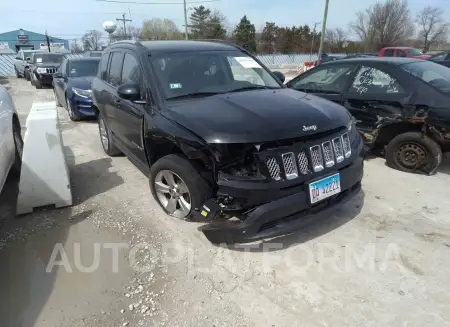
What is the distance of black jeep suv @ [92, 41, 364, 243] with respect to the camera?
275cm

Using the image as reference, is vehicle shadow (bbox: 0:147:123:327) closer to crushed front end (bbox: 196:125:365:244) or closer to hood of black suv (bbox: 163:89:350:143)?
crushed front end (bbox: 196:125:365:244)

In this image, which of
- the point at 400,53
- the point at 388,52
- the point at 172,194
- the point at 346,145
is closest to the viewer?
the point at 346,145

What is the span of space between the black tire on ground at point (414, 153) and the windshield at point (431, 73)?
0.72 m

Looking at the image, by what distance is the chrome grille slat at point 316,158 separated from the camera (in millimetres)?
2917

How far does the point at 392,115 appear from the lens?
4781mm

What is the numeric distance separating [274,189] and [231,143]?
0.50 metres

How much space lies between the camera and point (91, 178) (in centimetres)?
495

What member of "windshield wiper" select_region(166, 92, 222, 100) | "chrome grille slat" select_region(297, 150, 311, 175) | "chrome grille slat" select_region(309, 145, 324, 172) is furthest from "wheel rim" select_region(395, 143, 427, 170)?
"windshield wiper" select_region(166, 92, 222, 100)

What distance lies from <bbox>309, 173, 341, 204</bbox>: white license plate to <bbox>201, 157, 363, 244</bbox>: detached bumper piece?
0.05m

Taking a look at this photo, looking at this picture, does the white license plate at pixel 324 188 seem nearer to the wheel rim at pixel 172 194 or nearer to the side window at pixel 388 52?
the wheel rim at pixel 172 194

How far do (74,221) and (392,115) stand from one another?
4.35 metres

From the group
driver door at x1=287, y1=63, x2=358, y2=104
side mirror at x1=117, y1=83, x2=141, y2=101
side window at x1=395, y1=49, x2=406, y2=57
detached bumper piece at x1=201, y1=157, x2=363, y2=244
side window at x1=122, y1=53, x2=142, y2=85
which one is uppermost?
side window at x1=122, y1=53, x2=142, y2=85

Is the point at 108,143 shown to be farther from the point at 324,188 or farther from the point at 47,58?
the point at 47,58

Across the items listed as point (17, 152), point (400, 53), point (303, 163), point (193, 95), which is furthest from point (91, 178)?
point (400, 53)
